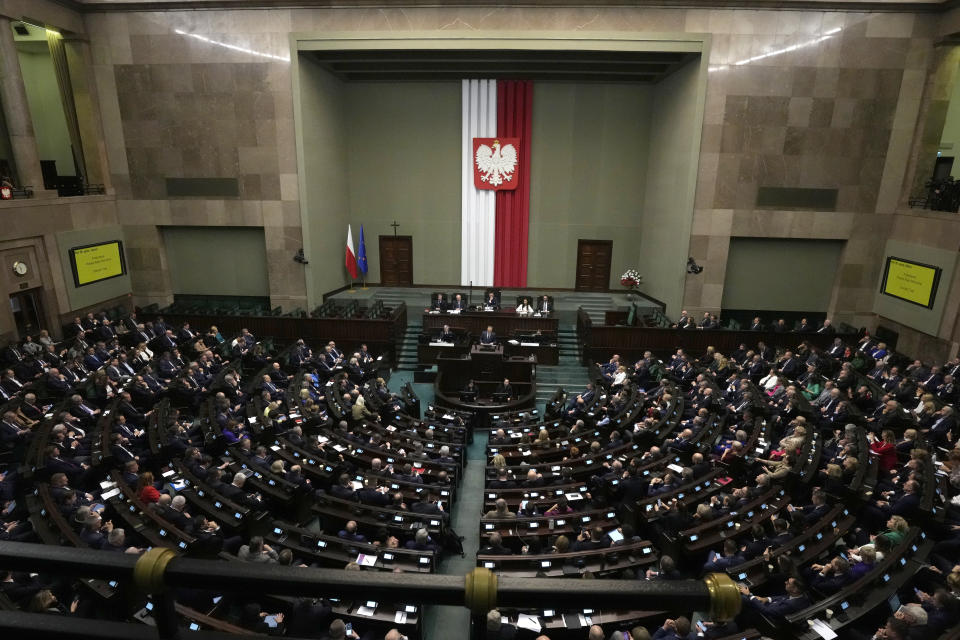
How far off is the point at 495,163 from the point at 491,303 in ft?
20.5

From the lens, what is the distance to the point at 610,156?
21406 millimetres

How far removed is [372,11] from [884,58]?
15704mm

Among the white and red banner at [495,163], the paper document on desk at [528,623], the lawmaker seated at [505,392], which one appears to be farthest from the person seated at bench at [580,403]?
the white and red banner at [495,163]

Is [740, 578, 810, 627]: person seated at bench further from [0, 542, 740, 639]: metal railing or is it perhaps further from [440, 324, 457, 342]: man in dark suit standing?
[440, 324, 457, 342]: man in dark suit standing

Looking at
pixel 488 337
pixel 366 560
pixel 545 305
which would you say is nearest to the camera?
pixel 366 560

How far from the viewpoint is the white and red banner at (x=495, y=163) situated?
21.2m

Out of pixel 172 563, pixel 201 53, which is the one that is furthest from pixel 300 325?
pixel 172 563

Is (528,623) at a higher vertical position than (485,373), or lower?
higher

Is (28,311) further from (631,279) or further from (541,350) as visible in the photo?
(631,279)

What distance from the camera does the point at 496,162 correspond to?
70.1ft

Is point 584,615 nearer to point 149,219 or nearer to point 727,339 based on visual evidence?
point 727,339

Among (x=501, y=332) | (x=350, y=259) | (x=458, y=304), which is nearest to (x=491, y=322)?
(x=501, y=332)

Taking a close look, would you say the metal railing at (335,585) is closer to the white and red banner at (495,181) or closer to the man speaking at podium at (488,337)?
the man speaking at podium at (488,337)

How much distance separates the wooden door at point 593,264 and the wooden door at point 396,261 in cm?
699
